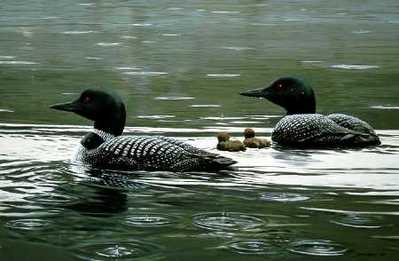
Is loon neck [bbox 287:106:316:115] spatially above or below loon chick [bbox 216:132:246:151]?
above

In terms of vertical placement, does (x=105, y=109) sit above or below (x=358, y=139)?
above

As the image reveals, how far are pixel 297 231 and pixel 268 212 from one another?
2.21ft

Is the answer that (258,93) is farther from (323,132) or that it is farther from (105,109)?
(105,109)

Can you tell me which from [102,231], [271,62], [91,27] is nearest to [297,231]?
[102,231]

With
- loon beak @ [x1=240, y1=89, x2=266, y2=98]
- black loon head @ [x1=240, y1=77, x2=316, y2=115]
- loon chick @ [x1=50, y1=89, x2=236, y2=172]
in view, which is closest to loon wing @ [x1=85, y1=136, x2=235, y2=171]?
loon chick @ [x1=50, y1=89, x2=236, y2=172]

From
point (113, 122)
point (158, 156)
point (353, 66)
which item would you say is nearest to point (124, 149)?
point (158, 156)

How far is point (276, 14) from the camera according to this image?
40438 millimetres

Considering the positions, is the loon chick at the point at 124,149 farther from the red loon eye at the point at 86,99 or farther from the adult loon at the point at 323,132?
the adult loon at the point at 323,132

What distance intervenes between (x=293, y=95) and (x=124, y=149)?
3.48 m

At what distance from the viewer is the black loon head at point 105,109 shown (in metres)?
11.8

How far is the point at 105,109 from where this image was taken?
11812mm

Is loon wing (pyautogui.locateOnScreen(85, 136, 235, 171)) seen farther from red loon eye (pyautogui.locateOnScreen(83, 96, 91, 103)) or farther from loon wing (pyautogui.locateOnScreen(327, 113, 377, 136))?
loon wing (pyautogui.locateOnScreen(327, 113, 377, 136))

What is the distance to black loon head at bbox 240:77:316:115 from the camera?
14000 millimetres

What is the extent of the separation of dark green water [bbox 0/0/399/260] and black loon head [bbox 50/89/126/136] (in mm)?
517
